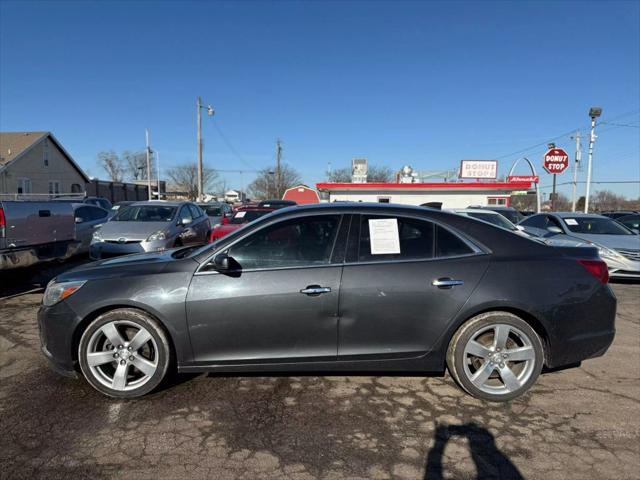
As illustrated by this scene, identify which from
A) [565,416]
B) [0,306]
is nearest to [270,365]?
[565,416]

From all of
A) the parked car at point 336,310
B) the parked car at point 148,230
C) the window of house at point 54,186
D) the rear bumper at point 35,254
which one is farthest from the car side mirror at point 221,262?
the window of house at point 54,186

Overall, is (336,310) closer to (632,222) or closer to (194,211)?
(194,211)

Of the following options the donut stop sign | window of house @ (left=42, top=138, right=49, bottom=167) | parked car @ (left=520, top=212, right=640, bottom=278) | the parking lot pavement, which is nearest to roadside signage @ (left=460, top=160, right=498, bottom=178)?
the donut stop sign

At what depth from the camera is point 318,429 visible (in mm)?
2826

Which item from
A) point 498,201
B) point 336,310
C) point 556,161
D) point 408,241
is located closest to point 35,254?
point 336,310

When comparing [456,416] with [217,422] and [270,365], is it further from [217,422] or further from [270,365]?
[217,422]

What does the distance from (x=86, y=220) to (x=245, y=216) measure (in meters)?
4.44

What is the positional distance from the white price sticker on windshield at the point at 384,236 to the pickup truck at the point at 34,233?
5544 mm

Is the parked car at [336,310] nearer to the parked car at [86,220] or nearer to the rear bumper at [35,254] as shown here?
the rear bumper at [35,254]

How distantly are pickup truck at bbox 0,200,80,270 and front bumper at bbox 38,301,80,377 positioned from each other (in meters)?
3.39

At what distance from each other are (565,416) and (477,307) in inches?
41.2

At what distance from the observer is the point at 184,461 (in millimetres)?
2480

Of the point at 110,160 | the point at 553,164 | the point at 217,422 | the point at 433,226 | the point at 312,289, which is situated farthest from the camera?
the point at 110,160

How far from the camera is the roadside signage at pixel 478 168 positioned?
35.3m
